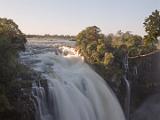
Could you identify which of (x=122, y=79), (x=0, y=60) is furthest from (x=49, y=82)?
(x=122, y=79)

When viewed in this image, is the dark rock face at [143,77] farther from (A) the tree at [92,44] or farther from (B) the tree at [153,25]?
(B) the tree at [153,25]

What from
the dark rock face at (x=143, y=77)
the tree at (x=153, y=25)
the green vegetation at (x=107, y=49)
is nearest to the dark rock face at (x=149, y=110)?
the dark rock face at (x=143, y=77)

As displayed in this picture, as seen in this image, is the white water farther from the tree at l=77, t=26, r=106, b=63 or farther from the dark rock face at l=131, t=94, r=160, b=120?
the dark rock face at l=131, t=94, r=160, b=120

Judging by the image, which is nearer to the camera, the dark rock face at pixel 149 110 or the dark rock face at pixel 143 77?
the dark rock face at pixel 149 110

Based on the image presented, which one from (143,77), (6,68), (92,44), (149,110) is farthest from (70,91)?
(143,77)

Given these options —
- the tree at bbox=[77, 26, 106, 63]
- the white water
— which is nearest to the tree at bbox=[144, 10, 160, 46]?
the white water

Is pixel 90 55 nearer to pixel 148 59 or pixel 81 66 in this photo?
pixel 81 66
